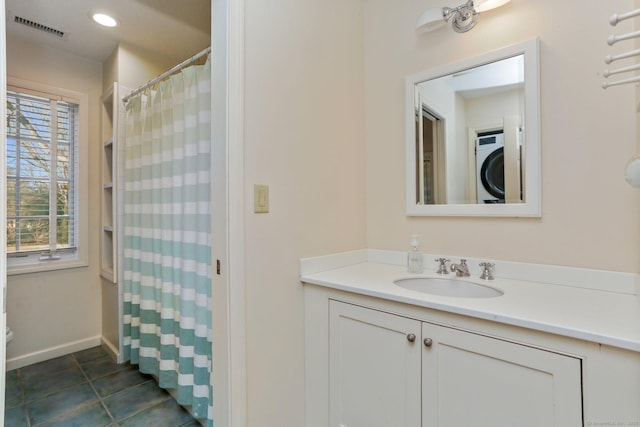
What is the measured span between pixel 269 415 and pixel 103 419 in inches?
40.2

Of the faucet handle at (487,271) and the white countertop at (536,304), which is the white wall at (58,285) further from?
the faucet handle at (487,271)

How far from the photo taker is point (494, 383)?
0.91 meters

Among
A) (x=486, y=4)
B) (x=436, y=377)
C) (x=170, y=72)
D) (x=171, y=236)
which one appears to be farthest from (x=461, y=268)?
(x=170, y=72)

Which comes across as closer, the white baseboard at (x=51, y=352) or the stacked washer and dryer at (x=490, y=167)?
the stacked washer and dryer at (x=490, y=167)

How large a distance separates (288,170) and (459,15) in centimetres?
103

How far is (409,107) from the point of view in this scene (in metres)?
1.60

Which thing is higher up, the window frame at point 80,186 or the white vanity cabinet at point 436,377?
the window frame at point 80,186

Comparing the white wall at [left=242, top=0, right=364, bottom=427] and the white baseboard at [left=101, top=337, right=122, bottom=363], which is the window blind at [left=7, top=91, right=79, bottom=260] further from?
the white wall at [left=242, top=0, right=364, bottom=427]

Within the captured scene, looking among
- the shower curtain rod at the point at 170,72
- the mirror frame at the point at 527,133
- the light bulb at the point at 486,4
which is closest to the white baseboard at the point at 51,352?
the shower curtain rod at the point at 170,72

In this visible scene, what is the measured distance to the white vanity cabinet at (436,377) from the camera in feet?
2.73

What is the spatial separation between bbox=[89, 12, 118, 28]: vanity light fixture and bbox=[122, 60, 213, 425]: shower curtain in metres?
0.49

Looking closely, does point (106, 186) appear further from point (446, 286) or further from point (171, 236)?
point (446, 286)

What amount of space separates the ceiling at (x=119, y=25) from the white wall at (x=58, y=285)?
117mm

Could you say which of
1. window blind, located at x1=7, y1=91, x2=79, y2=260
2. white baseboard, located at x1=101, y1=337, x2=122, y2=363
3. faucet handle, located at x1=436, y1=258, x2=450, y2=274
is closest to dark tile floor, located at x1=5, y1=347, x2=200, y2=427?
white baseboard, located at x1=101, y1=337, x2=122, y2=363
